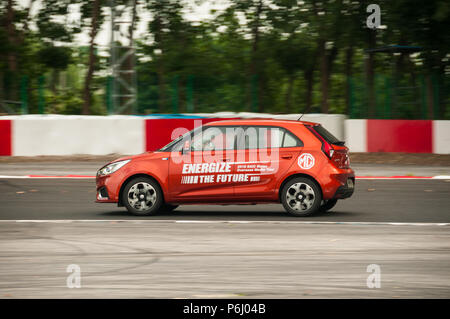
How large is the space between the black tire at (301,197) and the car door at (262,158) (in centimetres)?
21

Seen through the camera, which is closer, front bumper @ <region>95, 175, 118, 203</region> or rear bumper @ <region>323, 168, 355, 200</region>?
rear bumper @ <region>323, 168, 355, 200</region>

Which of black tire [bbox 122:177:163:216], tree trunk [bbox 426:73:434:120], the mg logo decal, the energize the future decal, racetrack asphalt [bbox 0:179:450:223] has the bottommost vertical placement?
racetrack asphalt [bbox 0:179:450:223]

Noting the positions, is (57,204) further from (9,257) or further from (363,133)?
(363,133)

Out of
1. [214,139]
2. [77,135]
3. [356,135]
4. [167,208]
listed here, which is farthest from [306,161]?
[77,135]

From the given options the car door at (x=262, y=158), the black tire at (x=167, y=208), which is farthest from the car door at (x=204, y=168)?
the black tire at (x=167, y=208)

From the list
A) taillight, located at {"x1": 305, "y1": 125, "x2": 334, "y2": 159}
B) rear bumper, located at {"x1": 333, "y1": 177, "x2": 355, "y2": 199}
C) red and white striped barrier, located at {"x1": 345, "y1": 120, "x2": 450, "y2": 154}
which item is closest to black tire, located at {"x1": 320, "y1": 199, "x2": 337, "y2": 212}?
rear bumper, located at {"x1": 333, "y1": 177, "x2": 355, "y2": 199}

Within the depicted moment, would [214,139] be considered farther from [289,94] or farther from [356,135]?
[289,94]

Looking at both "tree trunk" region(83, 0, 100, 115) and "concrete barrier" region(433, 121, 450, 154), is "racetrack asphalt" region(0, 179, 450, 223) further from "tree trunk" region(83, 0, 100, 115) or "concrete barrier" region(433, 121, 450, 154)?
"tree trunk" region(83, 0, 100, 115)

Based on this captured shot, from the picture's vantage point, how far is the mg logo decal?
39.5 ft

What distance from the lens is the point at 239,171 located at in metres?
12.2

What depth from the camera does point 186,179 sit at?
484 inches

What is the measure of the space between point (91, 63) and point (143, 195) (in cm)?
2768

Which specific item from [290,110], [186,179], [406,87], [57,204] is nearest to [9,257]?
[186,179]
